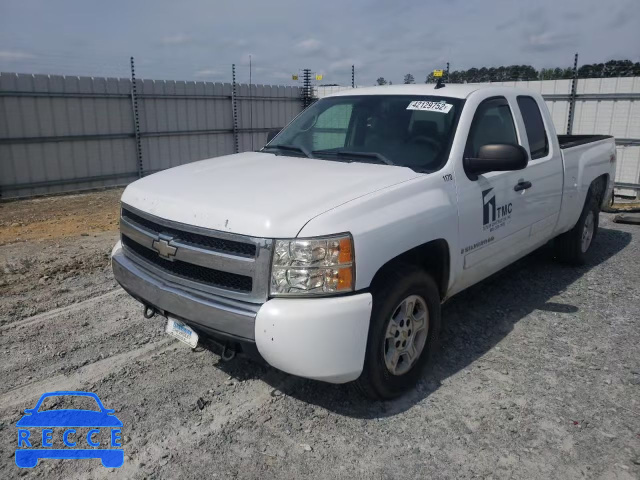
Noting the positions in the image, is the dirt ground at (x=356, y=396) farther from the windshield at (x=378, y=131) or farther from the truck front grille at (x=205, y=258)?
the windshield at (x=378, y=131)

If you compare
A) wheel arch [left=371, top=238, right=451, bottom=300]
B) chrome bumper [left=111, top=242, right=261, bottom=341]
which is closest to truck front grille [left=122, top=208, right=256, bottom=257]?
chrome bumper [left=111, top=242, right=261, bottom=341]

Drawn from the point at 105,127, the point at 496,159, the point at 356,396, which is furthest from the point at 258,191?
the point at 105,127

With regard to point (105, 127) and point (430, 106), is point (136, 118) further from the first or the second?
point (430, 106)

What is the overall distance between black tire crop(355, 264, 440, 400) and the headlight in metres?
0.35

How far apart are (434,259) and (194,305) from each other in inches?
64.0

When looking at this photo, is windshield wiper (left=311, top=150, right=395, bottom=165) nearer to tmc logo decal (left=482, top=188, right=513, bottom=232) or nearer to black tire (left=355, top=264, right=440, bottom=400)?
tmc logo decal (left=482, top=188, right=513, bottom=232)

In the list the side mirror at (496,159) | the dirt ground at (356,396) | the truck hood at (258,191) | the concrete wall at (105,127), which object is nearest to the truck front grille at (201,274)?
the truck hood at (258,191)

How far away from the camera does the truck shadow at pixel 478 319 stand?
3.38 m

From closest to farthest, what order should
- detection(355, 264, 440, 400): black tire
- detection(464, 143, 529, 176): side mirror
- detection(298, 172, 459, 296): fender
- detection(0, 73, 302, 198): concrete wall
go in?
detection(298, 172, 459, 296): fender < detection(355, 264, 440, 400): black tire < detection(464, 143, 529, 176): side mirror < detection(0, 73, 302, 198): concrete wall

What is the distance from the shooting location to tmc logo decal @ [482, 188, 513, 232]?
385 centimetres

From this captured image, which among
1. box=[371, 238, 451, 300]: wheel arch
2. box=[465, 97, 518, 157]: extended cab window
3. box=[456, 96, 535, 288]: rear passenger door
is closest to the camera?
box=[371, 238, 451, 300]: wheel arch

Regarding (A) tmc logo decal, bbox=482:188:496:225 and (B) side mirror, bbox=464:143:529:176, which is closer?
(B) side mirror, bbox=464:143:529:176

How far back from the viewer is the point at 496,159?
142 inches

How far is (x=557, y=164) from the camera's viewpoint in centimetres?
501
